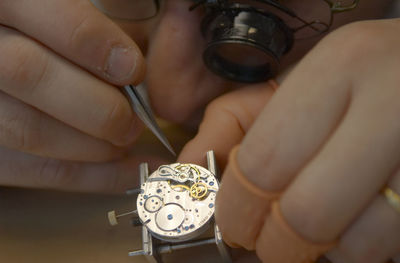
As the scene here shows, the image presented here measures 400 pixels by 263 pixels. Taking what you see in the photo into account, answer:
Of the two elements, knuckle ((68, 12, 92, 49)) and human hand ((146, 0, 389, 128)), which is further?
human hand ((146, 0, 389, 128))

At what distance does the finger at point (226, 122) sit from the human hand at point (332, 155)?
185mm

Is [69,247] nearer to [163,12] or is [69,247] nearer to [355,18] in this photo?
[163,12]

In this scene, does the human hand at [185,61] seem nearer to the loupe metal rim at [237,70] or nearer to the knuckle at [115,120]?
the loupe metal rim at [237,70]

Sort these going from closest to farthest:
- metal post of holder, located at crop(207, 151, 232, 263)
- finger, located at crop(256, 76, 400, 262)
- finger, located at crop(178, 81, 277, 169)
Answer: finger, located at crop(256, 76, 400, 262) → metal post of holder, located at crop(207, 151, 232, 263) → finger, located at crop(178, 81, 277, 169)

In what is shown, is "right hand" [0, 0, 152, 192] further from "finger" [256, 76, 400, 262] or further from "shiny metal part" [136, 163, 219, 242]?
"finger" [256, 76, 400, 262]

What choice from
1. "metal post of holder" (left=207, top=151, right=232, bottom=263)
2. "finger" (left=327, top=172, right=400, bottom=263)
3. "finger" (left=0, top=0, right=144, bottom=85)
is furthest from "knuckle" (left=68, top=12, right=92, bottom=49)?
"finger" (left=327, top=172, right=400, bottom=263)

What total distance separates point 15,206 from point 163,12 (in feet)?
1.33

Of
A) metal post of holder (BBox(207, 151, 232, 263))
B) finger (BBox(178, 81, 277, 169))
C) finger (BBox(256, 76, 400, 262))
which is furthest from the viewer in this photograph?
finger (BBox(178, 81, 277, 169))

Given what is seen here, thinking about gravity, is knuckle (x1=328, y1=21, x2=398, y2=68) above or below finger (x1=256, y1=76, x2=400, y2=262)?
above

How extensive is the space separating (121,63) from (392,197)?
37 cm

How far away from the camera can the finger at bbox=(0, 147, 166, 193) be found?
60 centimetres

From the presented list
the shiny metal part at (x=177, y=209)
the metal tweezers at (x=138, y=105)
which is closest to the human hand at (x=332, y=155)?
the shiny metal part at (x=177, y=209)

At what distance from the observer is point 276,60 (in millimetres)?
589

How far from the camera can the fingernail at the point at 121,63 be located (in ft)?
1.72
